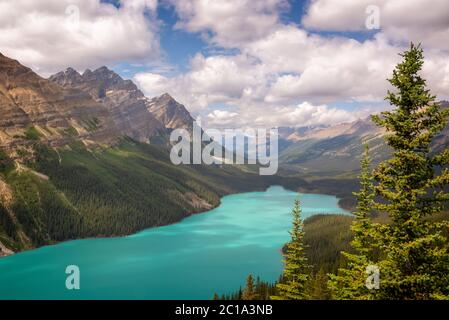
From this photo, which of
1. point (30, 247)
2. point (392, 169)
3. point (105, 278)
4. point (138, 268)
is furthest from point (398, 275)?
point (30, 247)

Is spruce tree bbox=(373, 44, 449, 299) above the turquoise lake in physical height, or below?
above

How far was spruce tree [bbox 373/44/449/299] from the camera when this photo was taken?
22484 millimetres

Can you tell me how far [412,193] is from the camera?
2264 centimetres

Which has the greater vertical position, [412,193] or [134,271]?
[412,193]

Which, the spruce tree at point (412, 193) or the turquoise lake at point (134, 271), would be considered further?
the turquoise lake at point (134, 271)

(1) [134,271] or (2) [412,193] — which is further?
(1) [134,271]

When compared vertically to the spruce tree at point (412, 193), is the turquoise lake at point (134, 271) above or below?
below

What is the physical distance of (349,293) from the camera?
126 ft

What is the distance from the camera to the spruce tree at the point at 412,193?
22.5 m

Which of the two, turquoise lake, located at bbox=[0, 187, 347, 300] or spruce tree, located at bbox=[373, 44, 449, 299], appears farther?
turquoise lake, located at bbox=[0, 187, 347, 300]
